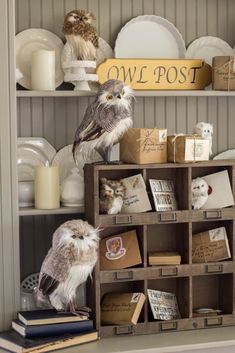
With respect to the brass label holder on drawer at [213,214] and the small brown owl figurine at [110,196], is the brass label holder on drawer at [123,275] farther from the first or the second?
the brass label holder on drawer at [213,214]

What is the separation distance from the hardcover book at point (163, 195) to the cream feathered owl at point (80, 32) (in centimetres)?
51

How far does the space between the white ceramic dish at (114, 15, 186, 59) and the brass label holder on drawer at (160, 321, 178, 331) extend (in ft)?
3.25

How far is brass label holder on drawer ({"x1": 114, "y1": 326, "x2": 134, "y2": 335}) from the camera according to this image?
7.72 ft

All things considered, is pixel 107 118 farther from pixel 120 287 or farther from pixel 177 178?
pixel 120 287

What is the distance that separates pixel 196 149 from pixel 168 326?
62 centimetres

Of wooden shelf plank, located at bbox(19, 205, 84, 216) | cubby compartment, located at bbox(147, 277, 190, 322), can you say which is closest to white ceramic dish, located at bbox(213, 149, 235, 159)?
cubby compartment, located at bbox(147, 277, 190, 322)

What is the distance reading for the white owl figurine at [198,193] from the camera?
2.45 m

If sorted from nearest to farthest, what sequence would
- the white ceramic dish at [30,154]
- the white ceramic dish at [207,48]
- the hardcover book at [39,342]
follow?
the hardcover book at [39,342]
the white ceramic dish at [30,154]
the white ceramic dish at [207,48]


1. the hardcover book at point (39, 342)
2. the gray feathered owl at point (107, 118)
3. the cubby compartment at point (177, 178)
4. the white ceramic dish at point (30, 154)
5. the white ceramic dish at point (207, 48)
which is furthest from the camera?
the white ceramic dish at point (207, 48)

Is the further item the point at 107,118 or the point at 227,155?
the point at 227,155

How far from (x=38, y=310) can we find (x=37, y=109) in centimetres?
73

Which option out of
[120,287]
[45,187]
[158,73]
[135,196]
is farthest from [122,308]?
[158,73]

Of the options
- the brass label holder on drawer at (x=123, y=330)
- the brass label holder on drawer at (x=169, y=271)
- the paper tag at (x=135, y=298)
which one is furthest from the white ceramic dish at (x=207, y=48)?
the brass label holder on drawer at (x=123, y=330)

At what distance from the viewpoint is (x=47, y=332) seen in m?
2.25
